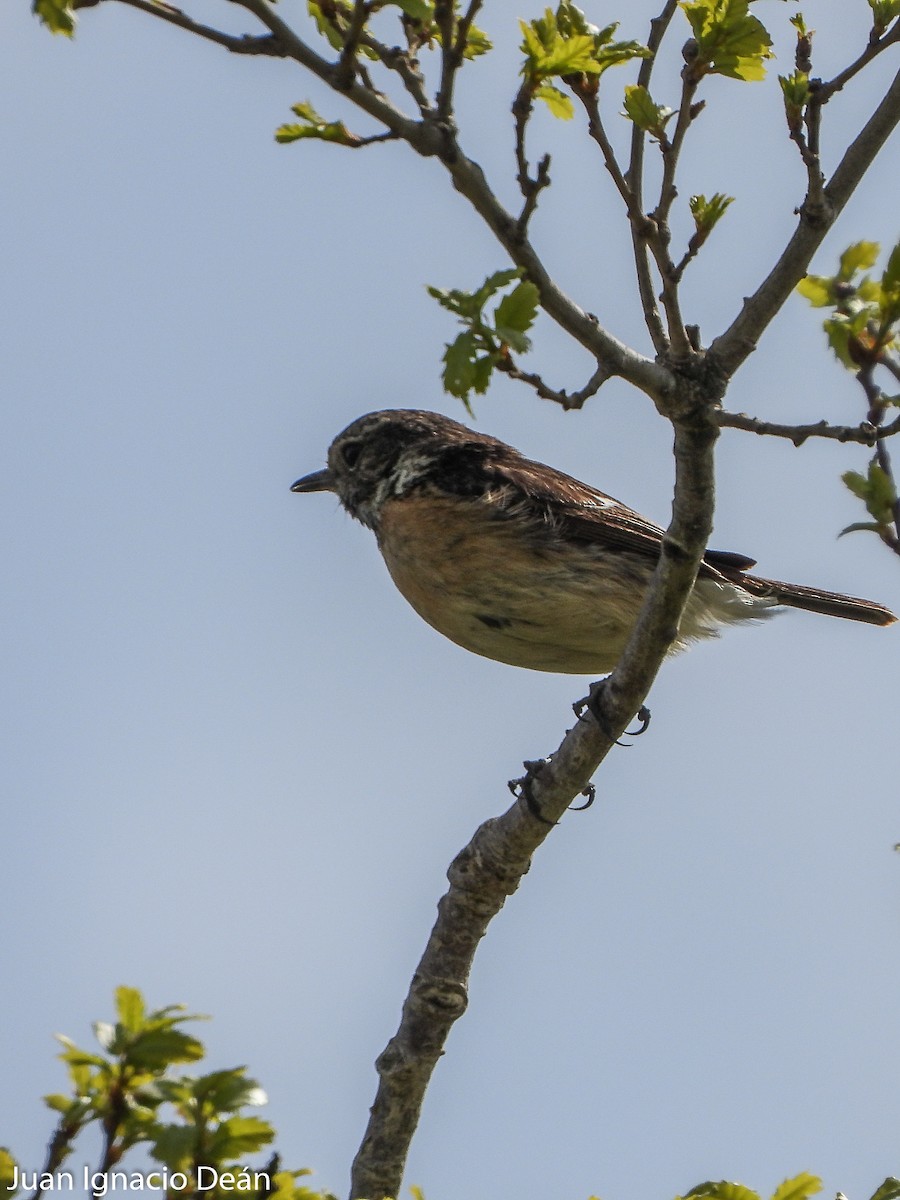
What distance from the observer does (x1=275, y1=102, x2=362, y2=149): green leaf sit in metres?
4.08

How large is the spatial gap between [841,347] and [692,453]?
0.80 meters

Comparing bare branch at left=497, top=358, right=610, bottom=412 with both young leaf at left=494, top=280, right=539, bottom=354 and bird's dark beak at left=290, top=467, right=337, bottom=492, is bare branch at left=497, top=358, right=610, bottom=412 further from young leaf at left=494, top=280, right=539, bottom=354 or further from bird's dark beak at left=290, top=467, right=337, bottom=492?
bird's dark beak at left=290, top=467, right=337, bottom=492

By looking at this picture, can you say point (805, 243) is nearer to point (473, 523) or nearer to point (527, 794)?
point (527, 794)

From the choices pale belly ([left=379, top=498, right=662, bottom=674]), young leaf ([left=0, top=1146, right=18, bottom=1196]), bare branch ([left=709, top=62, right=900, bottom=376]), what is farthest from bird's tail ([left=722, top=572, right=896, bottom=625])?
young leaf ([left=0, top=1146, right=18, bottom=1196])

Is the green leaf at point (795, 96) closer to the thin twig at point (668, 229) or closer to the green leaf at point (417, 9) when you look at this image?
the thin twig at point (668, 229)

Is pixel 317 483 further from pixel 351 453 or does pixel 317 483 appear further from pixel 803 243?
pixel 803 243

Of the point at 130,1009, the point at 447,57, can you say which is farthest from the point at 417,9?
the point at 130,1009

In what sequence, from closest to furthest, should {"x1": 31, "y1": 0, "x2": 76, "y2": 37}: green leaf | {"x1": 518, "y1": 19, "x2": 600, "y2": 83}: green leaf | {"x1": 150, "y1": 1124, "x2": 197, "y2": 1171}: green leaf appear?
{"x1": 150, "y1": 1124, "x2": 197, "y2": 1171}: green leaf < {"x1": 31, "y1": 0, "x2": 76, "y2": 37}: green leaf < {"x1": 518, "y1": 19, "x2": 600, "y2": 83}: green leaf

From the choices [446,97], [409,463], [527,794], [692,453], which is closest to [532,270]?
[446,97]

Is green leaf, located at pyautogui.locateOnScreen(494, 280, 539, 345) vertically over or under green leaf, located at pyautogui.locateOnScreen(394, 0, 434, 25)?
under

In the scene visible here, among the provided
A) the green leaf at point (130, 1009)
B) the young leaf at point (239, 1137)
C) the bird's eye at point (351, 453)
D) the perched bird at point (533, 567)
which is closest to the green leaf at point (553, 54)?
the green leaf at point (130, 1009)

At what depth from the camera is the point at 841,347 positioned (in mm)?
4188

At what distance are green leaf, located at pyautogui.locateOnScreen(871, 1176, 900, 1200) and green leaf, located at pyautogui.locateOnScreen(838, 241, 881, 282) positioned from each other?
92.2 inches

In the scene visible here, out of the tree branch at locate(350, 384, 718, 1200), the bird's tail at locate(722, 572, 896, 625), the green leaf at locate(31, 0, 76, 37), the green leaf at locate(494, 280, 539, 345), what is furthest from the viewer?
the bird's tail at locate(722, 572, 896, 625)
